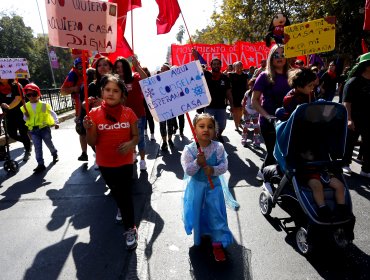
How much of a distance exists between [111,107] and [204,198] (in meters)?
1.28

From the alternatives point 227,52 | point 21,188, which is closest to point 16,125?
point 21,188

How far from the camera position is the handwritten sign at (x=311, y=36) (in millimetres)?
4594

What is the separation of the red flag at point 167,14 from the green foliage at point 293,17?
992 centimetres

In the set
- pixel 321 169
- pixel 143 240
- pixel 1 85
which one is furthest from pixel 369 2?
pixel 1 85

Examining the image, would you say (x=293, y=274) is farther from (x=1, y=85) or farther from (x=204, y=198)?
(x=1, y=85)

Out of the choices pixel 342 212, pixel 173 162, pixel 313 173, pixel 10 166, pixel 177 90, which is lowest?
pixel 173 162

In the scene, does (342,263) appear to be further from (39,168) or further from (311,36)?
(39,168)

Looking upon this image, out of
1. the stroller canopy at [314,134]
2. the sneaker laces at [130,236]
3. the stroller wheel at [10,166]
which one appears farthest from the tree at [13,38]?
the stroller canopy at [314,134]

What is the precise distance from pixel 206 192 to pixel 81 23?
222cm

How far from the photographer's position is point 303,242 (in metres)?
2.83

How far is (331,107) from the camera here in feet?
9.34

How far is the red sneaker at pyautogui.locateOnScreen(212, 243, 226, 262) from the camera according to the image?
280cm

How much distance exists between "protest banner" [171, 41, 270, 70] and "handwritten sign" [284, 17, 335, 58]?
311 inches

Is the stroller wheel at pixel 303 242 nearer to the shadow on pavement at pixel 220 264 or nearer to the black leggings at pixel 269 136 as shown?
the shadow on pavement at pixel 220 264
